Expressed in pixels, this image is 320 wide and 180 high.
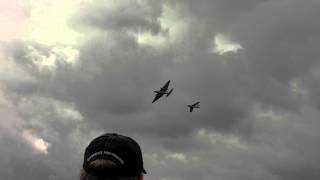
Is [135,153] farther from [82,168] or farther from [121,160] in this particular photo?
[82,168]

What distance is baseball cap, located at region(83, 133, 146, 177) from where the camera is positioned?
39.7 feet

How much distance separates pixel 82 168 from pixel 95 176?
52 cm

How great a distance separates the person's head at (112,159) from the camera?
12.1 m

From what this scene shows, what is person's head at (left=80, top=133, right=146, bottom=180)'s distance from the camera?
12.1 meters

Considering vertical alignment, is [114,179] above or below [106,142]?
below

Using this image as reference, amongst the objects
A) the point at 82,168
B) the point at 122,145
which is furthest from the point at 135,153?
the point at 82,168

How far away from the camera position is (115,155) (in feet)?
39.7

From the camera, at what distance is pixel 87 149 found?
1257 centimetres

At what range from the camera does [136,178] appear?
12609 mm

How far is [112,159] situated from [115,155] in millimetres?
121

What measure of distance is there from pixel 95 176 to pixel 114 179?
42cm

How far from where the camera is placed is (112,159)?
12.0 metres

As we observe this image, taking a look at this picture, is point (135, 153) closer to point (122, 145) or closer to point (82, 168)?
point (122, 145)

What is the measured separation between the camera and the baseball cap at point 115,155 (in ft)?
39.7
